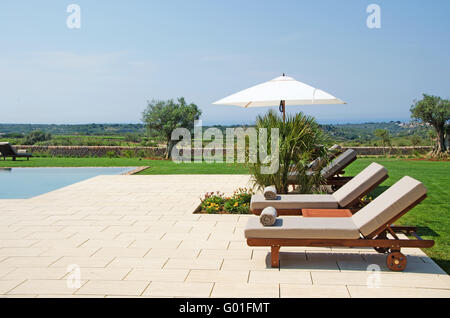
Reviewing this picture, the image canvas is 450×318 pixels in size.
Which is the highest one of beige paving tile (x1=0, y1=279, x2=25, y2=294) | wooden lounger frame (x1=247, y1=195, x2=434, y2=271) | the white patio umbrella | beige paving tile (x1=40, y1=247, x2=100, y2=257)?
the white patio umbrella

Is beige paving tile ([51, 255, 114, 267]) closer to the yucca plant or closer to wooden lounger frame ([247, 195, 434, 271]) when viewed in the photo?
wooden lounger frame ([247, 195, 434, 271])

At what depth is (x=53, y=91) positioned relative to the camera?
32656 millimetres

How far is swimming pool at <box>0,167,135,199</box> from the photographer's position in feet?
33.2

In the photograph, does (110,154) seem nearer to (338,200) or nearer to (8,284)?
(338,200)

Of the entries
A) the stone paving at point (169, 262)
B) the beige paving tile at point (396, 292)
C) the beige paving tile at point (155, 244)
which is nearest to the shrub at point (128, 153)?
the stone paving at point (169, 262)

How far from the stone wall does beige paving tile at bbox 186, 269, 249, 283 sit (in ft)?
58.9

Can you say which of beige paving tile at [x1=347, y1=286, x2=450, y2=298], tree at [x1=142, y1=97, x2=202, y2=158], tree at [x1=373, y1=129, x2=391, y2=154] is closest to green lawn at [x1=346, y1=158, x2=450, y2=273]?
beige paving tile at [x1=347, y1=286, x2=450, y2=298]

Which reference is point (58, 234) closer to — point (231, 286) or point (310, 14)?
point (231, 286)

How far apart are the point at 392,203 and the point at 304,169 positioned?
2995 mm

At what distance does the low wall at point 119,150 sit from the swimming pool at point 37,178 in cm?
656

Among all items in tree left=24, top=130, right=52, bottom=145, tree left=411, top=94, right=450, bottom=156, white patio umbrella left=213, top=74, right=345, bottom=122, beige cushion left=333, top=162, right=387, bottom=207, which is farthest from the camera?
tree left=24, top=130, right=52, bottom=145

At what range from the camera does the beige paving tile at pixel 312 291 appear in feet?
11.5

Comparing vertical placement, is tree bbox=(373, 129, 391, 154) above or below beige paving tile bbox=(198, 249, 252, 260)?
above

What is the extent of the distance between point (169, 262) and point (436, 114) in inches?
713
